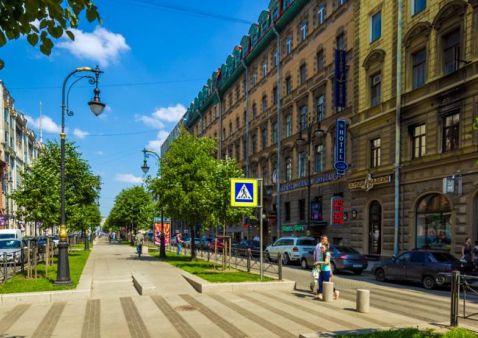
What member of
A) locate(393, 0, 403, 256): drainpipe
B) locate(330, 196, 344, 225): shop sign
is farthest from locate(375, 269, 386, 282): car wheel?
locate(330, 196, 344, 225): shop sign

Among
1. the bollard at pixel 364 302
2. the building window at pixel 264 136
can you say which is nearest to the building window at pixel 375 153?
the bollard at pixel 364 302

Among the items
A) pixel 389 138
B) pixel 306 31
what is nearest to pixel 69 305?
pixel 389 138

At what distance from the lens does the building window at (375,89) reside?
27344 mm

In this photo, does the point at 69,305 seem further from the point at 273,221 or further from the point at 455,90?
the point at 273,221

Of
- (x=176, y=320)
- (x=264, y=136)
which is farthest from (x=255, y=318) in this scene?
(x=264, y=136)

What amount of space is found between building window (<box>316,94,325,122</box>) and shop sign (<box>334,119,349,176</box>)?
406cm

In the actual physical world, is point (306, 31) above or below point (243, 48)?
below

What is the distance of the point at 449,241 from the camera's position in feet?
71.9

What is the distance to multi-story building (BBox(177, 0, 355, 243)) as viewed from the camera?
31.3m

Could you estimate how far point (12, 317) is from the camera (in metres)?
9.73

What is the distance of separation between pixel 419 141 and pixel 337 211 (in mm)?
8154

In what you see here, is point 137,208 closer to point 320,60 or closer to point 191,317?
point 320,60

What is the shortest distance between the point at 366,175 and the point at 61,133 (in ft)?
62.4

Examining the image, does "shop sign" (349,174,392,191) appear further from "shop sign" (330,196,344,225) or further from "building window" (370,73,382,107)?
"building window" (370,73,382,107)
